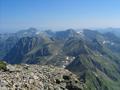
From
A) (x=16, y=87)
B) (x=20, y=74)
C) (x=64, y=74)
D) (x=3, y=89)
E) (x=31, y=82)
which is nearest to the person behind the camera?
(x=3, y=89)

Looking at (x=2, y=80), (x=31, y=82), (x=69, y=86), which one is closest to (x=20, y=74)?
(x=31, y=82)

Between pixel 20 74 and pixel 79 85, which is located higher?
pixel 20 74

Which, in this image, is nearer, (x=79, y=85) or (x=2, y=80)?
(x=2, y=80)

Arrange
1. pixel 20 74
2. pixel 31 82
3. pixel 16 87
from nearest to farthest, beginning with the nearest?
1. pixel 16 87
2. pixel 31 82
3. pixel 20 74

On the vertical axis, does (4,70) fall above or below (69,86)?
above

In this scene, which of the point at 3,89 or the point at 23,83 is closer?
the point at 3,89

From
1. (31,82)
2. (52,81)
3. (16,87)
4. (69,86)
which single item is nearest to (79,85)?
(69,86)

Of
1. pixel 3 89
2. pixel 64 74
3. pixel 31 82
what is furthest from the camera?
pixel 64 74

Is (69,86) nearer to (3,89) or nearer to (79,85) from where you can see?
(79,85)

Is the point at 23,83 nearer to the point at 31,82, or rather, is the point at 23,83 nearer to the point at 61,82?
the point at 31,82
